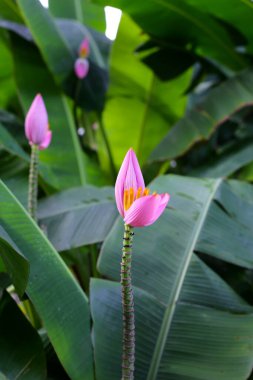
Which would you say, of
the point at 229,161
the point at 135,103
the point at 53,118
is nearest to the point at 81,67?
the point at 53,118

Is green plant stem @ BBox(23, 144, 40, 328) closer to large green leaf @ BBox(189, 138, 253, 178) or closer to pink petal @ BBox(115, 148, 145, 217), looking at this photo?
pink petal @ BBox(115, 148, 145, 217)

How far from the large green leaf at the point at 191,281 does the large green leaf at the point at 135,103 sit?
519 millimetres

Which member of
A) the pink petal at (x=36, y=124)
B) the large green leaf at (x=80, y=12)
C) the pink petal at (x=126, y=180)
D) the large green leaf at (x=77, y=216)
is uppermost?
the large green leaf at (x=80, y=12)

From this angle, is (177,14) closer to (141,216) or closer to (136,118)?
(136,118)

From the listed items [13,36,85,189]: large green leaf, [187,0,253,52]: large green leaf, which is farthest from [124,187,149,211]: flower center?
[187,0,253,52]: large green leaf

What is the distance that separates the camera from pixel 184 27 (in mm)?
1242

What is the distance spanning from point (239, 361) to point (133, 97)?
0.92m

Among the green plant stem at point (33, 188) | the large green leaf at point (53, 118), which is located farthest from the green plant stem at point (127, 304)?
the large green leaf at point (53, 118)

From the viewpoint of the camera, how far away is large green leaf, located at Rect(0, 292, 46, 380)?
1.82 feet

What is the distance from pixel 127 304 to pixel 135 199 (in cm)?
11

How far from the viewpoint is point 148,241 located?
714mm

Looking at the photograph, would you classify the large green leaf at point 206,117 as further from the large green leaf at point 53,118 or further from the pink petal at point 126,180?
the pink petal at point 126,180

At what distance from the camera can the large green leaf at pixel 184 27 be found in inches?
45.6

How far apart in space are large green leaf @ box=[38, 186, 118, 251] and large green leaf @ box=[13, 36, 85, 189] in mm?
162
